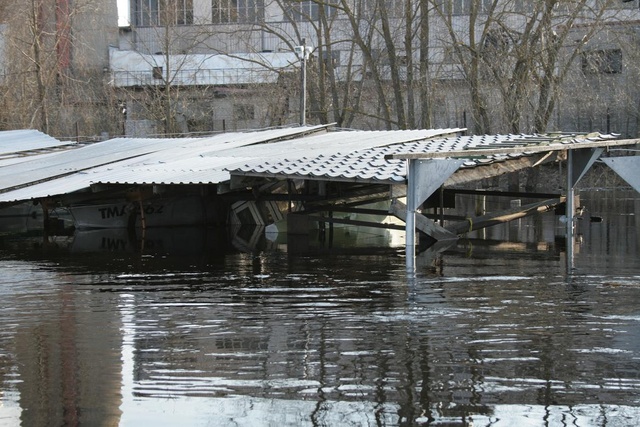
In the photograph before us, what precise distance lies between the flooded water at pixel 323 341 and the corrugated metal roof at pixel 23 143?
14297mm

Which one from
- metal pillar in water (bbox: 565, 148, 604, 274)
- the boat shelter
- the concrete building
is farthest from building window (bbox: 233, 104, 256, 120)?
metal pillar in water (bbox: 565, 148, 604, 274)

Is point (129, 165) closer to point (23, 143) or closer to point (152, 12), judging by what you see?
point (23, 143)

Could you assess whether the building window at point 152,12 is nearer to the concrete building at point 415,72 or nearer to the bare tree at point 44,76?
the concrete building at point 415,72

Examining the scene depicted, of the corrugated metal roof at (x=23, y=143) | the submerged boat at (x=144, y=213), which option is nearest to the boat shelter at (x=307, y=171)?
the submerged boat at (x=144, y=213)

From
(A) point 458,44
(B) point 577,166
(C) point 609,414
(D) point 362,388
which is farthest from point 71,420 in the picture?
(A) point 458,44

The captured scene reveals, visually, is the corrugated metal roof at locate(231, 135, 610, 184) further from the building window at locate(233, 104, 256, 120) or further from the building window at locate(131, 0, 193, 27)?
the building window at locate(131, 0, 193, 27)

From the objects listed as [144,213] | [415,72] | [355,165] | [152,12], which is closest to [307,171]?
[355,165]

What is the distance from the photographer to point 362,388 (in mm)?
8359

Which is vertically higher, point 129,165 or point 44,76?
point 44,76

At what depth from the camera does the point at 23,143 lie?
114 feet

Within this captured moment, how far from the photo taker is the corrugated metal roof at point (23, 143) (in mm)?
32375

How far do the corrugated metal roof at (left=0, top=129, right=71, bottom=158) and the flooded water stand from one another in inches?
563

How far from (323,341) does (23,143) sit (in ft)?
87.7

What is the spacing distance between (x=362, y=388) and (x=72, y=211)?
18.8 meters
